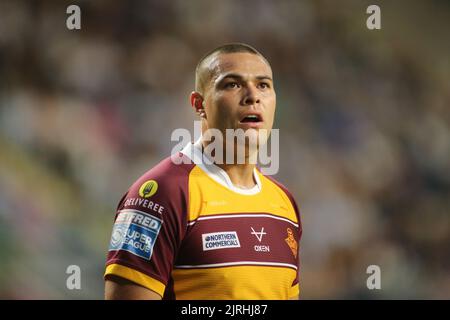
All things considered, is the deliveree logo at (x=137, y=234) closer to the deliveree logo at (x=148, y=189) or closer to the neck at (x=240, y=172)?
the deliveree logo at (x=148, y=189)

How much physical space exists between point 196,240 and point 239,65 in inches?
27.9

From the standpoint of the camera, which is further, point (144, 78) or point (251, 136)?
point (144, 78)

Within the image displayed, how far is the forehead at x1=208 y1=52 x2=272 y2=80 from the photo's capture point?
2.50 metres

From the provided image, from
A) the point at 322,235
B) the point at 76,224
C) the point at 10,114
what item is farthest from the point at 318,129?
the point at 10,114

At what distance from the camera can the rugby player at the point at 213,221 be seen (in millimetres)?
2189

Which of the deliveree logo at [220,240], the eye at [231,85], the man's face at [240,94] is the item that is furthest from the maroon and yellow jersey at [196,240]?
the eye at [231,85]

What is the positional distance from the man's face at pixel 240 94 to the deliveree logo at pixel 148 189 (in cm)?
37

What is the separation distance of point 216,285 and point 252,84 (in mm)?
777

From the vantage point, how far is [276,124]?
5.95m

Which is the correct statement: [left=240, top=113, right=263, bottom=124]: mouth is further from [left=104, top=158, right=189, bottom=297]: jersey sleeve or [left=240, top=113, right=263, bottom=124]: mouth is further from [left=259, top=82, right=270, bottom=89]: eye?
[left=104, top=158, right=189, bottom=297]: jersey sleeve

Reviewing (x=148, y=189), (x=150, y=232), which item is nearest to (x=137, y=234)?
(x=150, y=232)

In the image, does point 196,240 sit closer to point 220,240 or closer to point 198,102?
point 220,240

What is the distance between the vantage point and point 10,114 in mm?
5625

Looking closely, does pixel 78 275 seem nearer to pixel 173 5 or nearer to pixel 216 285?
pixel 173 5
